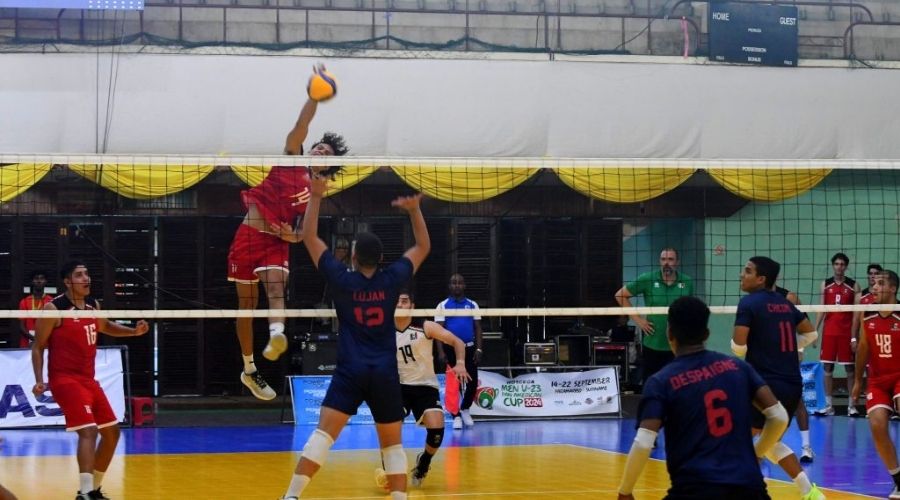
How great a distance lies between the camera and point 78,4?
70.9ft

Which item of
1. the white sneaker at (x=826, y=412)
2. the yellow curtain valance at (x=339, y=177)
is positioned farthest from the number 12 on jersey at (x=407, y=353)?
the white sneaker at (x=826, y=412)

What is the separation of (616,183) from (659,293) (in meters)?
5.90

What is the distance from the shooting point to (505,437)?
56.6 ft

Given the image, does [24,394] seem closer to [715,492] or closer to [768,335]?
[768,335]

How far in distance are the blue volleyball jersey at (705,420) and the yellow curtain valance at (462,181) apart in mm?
14185

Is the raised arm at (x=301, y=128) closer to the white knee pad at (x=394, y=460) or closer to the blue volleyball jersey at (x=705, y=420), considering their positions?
the white knee pad at (x=394, y=460)

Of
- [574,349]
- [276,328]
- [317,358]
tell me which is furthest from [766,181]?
[276,328]

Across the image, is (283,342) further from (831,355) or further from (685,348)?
(831,355)

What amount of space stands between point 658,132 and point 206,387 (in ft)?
30.2

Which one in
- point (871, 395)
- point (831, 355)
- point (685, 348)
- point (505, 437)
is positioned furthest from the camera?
point (831, 355)

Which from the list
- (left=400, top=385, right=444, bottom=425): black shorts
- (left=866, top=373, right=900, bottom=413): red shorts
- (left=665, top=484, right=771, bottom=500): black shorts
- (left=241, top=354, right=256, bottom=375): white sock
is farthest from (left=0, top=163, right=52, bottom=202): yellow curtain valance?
(left=665, top=484, right=771, bottom=500): black shorts

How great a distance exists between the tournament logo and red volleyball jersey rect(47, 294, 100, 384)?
9.53 metres

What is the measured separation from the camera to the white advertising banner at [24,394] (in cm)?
1817

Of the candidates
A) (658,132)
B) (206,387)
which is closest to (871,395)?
(658,132)
